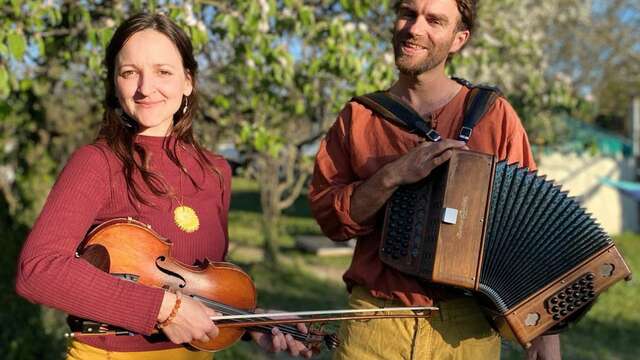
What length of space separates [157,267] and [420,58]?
40.5 inches

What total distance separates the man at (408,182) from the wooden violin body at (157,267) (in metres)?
0.42

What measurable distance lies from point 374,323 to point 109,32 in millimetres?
2228

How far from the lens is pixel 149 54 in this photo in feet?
6.08

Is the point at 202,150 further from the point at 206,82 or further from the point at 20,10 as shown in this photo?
the point at 206,82

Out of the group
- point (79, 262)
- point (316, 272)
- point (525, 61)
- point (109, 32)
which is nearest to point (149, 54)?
point (79, 262)

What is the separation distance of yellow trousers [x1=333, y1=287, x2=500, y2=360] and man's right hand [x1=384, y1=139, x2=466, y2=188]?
15.4 inches

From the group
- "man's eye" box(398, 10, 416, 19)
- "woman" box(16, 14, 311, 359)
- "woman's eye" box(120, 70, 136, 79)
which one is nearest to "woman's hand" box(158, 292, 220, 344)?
"woman" box(16, 14, 311, 359)

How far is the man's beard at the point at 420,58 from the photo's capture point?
2164 millimetres

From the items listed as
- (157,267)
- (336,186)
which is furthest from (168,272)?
(336,186)

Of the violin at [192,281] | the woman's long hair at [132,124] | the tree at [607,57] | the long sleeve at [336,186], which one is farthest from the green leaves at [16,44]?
the tree at [607,57]

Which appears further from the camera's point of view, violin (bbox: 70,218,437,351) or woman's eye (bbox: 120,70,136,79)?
woman's eye (bbox: 120,70,136,79)

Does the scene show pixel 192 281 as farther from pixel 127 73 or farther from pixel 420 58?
pixel 420 58

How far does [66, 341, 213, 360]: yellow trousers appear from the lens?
1.76m

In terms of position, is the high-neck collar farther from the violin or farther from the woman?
the violin
